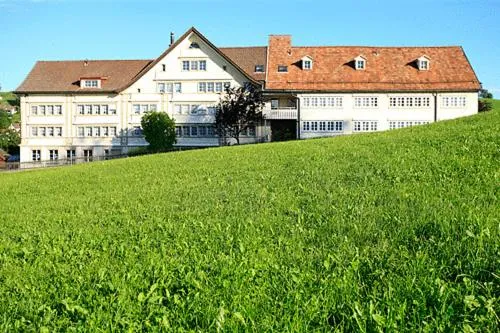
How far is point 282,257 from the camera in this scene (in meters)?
5.03

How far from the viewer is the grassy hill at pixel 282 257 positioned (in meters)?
3.65

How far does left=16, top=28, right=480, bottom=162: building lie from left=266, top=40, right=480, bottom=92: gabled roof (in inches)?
4.6

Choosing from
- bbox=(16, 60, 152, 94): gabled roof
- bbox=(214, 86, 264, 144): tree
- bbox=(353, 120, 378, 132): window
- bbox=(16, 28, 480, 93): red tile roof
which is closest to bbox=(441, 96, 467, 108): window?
bbox=(16, 28, 480, 93): red tile roof

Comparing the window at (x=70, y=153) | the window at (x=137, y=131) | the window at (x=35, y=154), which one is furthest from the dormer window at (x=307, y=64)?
the window at (x=35, y=154)

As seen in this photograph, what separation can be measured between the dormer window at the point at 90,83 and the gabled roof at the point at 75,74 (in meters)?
0.55

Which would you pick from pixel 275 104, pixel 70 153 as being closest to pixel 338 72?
pixel 275 104

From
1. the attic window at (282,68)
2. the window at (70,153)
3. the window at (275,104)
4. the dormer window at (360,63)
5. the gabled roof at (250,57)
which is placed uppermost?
the gabled roof at (250,57)

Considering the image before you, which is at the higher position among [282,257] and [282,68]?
[282,68]

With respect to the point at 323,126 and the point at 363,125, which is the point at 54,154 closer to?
the point at 323,126

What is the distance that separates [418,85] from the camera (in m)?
55.0

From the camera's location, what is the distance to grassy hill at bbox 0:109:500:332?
3.65 m

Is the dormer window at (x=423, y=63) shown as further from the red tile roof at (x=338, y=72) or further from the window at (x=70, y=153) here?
the window at (x=70, y=153)

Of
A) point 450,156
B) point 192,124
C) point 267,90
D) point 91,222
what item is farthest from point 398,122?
point 91,222

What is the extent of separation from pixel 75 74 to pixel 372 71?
3864 centimetres
